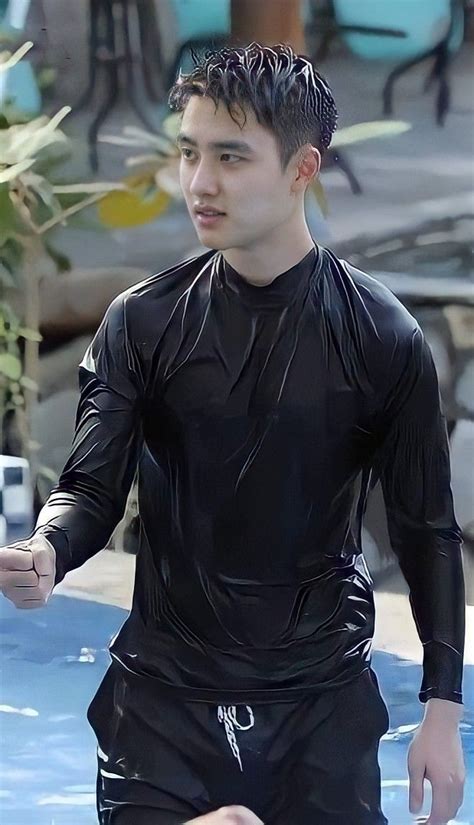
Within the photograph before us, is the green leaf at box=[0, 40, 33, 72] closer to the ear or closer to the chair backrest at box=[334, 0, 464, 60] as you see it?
the chair backrest at box=[334, 0, 464, 60]

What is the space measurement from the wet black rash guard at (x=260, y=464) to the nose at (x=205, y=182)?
11 cm

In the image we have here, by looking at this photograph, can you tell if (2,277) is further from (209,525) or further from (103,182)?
(209,525)

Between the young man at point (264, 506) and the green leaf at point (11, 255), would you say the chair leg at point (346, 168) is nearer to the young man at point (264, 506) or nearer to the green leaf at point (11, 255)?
the green leaf at point (11, 255)

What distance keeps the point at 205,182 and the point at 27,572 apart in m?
0.42

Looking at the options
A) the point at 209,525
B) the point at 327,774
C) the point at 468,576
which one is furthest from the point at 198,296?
the point at 468,576

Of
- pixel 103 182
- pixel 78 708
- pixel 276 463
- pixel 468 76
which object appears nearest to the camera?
pixel 276 463

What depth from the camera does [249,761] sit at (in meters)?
1.24

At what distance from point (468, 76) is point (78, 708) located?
5.95 feet

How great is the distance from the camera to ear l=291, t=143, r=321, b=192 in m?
1.19

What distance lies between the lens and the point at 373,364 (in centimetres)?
122

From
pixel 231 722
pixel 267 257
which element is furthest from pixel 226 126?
pixel 231 722

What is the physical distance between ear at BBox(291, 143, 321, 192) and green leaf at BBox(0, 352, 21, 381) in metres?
2.05

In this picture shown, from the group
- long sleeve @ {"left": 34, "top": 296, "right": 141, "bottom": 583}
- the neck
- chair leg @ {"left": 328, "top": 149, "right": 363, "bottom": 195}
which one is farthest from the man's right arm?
chair leg @ {"left": 328, "top": 149, "right": 363, "bottom": 195}

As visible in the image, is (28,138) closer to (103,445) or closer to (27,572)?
(103,445)
